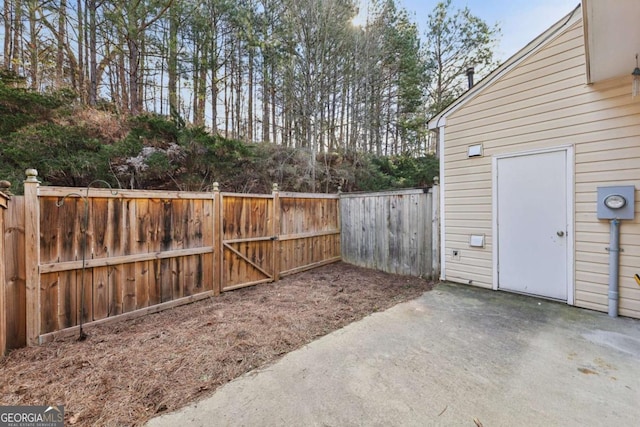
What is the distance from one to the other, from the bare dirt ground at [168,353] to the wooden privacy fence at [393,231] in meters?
1.00

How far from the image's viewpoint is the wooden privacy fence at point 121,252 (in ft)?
7.64

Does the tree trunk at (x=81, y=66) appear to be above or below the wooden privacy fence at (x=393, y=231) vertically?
above

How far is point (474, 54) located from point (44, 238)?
11524 mm

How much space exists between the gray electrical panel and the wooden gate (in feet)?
14.3

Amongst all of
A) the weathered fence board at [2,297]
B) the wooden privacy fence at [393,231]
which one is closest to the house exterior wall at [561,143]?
the wooden privacy fence at [393,231]

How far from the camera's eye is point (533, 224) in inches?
137

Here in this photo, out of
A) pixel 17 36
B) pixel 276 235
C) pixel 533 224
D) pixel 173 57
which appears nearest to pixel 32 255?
pixel 276 235

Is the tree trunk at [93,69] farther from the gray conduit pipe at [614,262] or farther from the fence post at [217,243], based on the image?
the gray conduit pipe at [614,262]

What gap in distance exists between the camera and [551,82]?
132 inches

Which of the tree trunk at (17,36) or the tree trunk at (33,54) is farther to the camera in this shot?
the tree trunk at (33,54)

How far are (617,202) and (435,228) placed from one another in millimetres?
2074

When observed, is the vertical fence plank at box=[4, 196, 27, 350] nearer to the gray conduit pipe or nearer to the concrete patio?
the concrete patio

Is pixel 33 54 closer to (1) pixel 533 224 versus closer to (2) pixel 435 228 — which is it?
(2) pixel 435 228

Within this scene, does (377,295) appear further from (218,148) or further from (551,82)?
(218,148)
